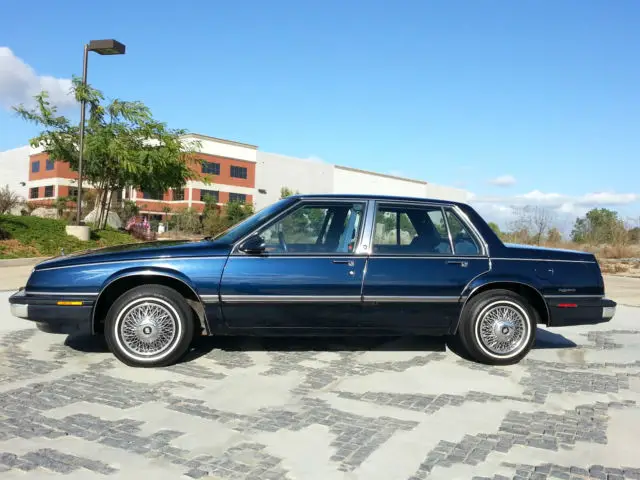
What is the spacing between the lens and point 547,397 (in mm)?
4395

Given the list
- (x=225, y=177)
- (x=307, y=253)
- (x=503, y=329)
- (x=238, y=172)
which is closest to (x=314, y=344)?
(x=307, y=253)

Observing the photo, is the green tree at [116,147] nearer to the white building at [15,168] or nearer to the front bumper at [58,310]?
the front bumper at [58,310]

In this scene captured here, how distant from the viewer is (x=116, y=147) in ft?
71.7

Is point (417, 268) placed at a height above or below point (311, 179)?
below

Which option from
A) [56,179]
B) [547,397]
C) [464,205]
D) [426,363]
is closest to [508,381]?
[547,397]

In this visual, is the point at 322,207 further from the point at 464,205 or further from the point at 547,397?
the point at 547,397

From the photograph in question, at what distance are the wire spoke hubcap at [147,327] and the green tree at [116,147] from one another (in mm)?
18129

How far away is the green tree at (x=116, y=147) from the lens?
72.6ft

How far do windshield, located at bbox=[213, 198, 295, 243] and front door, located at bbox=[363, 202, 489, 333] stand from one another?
94 centimetres

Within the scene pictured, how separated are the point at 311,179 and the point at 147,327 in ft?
256

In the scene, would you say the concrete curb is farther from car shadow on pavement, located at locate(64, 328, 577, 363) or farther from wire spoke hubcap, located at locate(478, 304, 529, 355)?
wire spoke hubcap, located at locate(478, 304, 529, 355)

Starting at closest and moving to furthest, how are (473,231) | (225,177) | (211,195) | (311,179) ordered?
(473,231) < (211,195) < (225,177) < (311,179)

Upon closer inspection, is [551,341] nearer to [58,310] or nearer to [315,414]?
[315,414]

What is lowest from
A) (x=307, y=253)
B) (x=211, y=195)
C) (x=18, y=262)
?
(x=18, y=262)
